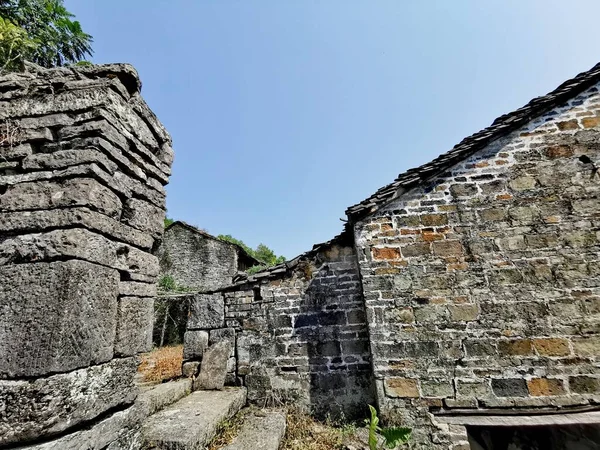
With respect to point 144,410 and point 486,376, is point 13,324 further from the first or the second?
point 486,376

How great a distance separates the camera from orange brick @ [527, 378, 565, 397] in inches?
148

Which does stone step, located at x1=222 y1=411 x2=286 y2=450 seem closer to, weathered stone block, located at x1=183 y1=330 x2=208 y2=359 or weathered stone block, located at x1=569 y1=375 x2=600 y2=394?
weathered stone block, located at x1=183 y1=330 x2=208 y2=359

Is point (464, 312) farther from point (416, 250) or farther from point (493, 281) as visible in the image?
point (416, 250)

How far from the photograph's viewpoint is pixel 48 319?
149cm

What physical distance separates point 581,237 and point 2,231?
6.22 metres

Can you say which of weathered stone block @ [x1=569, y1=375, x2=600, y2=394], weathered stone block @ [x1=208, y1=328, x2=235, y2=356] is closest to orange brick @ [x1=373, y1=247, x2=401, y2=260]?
weathered stone block @ [x1=569, y1=375, x2=600, y2=394]

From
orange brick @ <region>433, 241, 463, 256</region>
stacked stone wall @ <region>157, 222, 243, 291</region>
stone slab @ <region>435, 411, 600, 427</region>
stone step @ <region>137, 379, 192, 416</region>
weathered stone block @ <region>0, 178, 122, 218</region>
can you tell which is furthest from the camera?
stacked stone wall @ <region>157, 222, 243, 291</region>

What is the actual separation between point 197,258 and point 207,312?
11.5 m

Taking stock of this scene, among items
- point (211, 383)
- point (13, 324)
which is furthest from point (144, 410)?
point (211, 383)

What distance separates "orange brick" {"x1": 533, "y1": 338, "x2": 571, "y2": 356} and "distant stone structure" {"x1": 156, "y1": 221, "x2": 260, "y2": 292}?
13.4 meters

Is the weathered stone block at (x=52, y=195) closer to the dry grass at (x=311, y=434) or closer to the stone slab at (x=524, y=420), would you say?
the dry grass at (x=311, y=434)

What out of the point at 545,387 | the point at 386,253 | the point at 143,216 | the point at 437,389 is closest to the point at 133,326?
the point at 143,216

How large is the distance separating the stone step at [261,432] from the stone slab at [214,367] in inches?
31.3

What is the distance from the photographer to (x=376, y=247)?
4.69m
